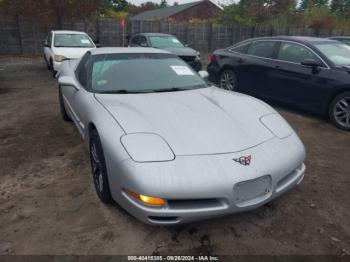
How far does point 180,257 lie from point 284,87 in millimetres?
4711

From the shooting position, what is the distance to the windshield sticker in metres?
4.05

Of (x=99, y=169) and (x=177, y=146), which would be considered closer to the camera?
(x=177, y=146)

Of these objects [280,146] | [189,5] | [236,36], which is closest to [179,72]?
[280,146]

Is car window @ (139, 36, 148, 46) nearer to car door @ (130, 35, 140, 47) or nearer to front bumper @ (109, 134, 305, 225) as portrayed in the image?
car door @ (130, 35, 140, 47)

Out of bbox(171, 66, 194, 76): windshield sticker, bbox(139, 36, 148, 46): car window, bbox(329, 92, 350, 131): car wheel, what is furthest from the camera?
bbox(139, 36, 148, 46): car window

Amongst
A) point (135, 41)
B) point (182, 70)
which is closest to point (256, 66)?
point (182, 70)

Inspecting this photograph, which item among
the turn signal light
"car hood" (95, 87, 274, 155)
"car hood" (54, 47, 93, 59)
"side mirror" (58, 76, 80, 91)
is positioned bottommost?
the turn signal light

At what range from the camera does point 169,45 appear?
36.8 ft

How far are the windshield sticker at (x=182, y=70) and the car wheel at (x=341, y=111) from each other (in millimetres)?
2872

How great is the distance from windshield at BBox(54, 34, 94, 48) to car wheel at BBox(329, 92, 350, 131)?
789 centimetres

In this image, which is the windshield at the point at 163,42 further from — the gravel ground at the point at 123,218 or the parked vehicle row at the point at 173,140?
the gravel ground at the point at 123,218

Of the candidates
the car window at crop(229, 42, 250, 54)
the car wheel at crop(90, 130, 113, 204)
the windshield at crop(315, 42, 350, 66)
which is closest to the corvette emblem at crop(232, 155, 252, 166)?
the car wheel at crop(90, 130, 113, 204)

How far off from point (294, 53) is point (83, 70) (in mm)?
4147

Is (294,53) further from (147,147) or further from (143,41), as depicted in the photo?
(143,41)
